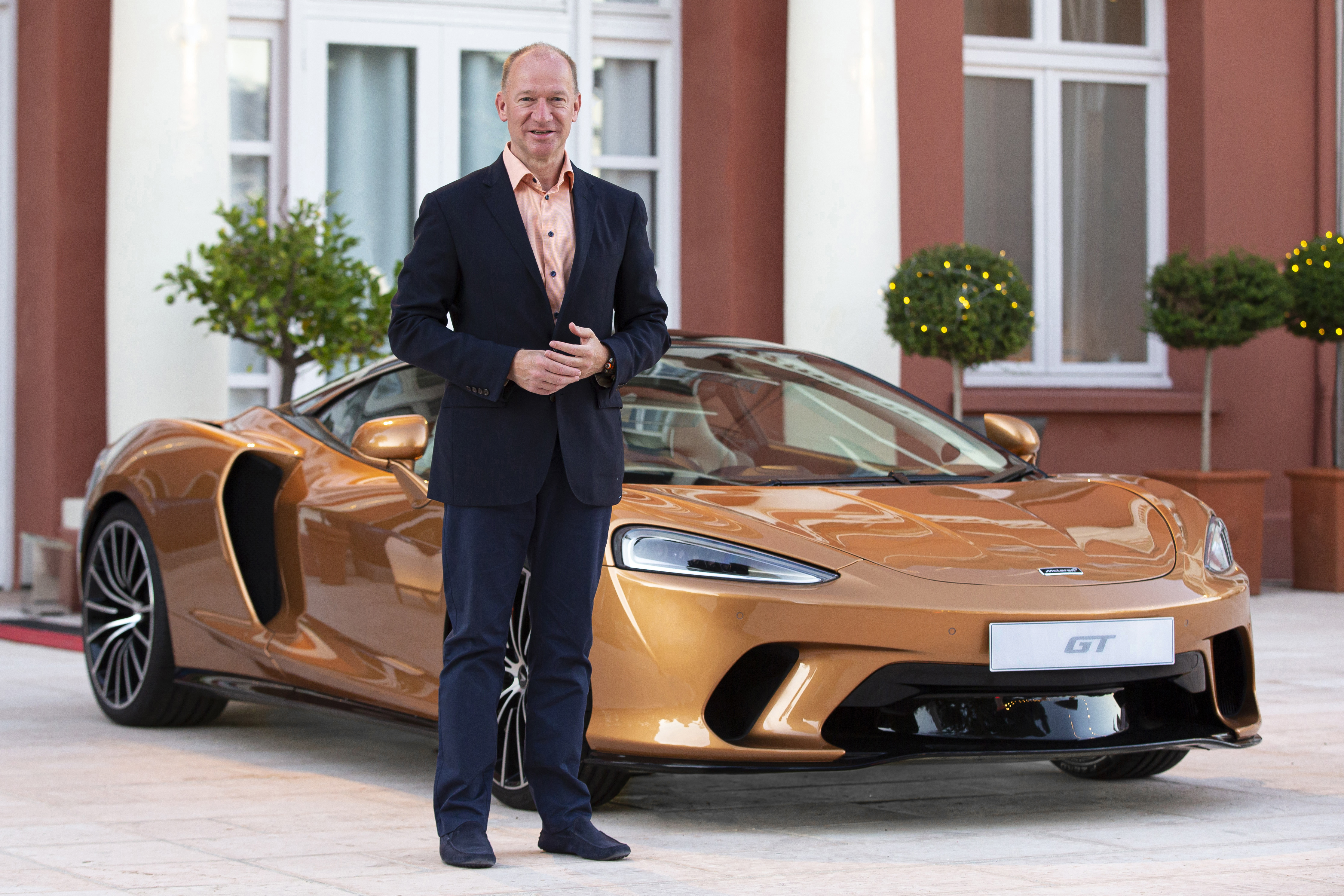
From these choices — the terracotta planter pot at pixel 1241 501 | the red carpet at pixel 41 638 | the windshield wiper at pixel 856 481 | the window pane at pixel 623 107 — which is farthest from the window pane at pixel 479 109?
the windshield wiper at pixel 856 481

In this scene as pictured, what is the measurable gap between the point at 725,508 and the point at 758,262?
21.4 ft

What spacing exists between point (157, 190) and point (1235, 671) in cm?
619

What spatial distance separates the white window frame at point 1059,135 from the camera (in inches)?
441

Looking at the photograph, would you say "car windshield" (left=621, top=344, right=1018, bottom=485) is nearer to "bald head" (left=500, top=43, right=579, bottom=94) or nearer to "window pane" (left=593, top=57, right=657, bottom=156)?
"bald head" (left=500, top=43, right=579, bottom=94)

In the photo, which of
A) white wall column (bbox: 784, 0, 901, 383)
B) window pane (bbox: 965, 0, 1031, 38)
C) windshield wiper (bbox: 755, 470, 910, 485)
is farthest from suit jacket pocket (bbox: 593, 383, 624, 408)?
window pane (bbox: 965, 0, 1031, 38)

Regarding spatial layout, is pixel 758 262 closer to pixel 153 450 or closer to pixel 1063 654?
pixel 153 450

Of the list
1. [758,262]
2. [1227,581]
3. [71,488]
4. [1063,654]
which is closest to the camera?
[1063,654]

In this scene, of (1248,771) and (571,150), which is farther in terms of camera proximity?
(571,150)

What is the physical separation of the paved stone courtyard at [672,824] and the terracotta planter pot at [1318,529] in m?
4.70

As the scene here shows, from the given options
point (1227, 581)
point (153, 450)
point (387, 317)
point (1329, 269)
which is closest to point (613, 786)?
point (1227, 581)

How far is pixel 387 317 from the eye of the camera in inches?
317

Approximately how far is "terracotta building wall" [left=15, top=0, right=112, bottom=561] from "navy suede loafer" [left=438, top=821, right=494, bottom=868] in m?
6.53

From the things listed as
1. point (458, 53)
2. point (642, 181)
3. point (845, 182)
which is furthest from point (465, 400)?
point (642, 181)

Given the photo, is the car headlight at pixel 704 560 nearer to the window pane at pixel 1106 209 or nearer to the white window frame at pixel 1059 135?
the white window frame at pixel 1059 135
